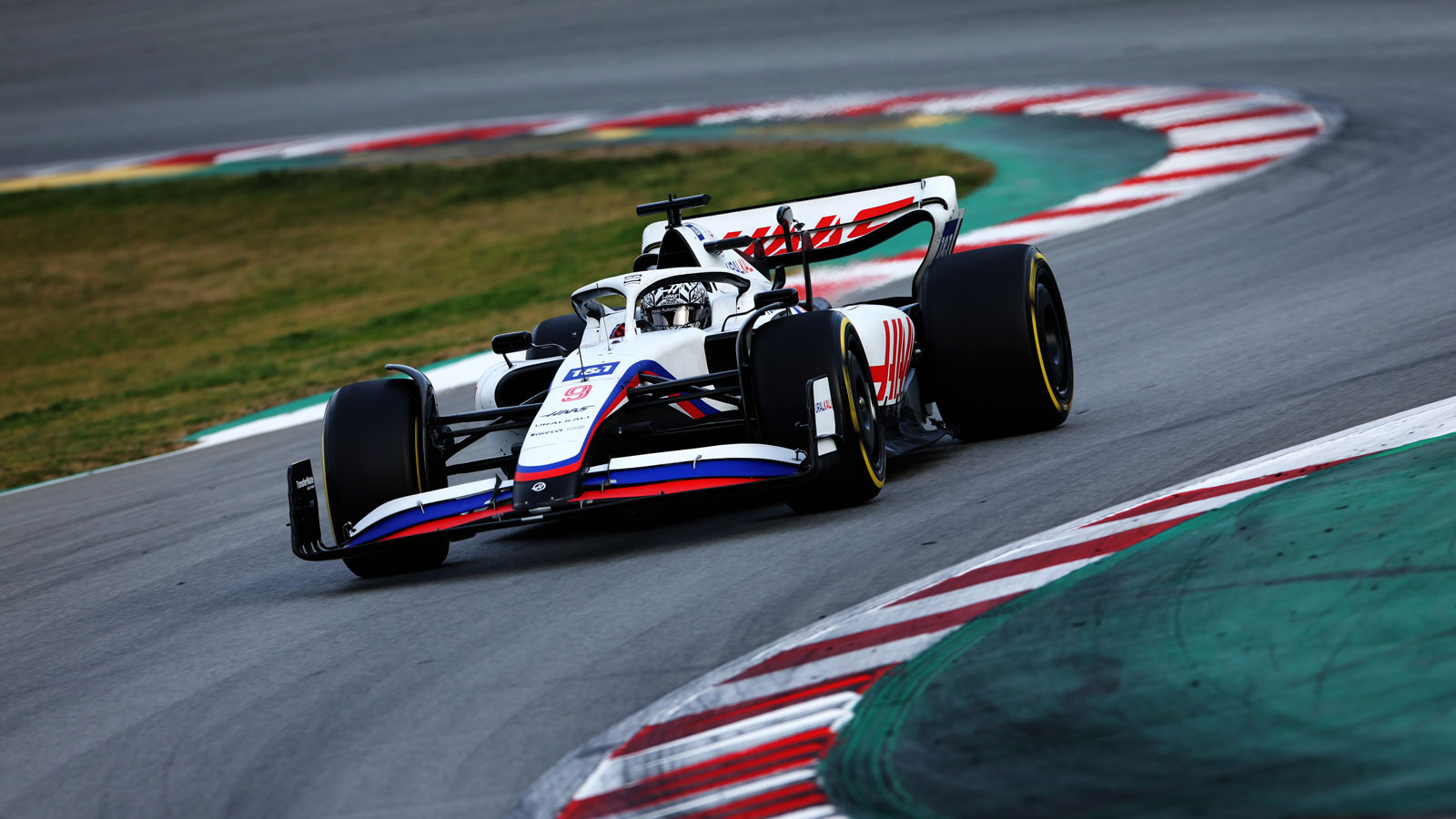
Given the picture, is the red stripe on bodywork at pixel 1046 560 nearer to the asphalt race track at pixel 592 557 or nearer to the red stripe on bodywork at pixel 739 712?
the asphalt race track at pixel 592 557

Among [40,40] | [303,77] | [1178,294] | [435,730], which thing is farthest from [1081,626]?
[40,40]

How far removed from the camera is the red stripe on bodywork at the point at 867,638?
489 cm

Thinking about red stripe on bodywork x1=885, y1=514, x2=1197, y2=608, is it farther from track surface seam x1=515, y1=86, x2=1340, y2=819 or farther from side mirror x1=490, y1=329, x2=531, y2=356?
side mirror x1=490, y1=329, x2=531, y2=356

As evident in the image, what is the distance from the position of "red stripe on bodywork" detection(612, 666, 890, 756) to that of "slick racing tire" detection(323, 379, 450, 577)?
2.44 metres

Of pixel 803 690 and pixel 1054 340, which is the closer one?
pixel 803 690

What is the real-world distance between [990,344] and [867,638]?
10.2ft

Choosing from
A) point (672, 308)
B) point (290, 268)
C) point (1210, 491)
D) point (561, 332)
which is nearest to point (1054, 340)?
point (672, 308)

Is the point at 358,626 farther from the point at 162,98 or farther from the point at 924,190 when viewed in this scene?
the point at 162,98

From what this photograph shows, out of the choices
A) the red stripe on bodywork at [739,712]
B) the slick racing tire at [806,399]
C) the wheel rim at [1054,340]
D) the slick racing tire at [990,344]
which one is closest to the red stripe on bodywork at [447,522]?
the slick racing tire at [806,399]

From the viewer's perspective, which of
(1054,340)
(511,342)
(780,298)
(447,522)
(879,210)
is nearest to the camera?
(447,522)

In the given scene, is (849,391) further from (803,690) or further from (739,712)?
(739,712)

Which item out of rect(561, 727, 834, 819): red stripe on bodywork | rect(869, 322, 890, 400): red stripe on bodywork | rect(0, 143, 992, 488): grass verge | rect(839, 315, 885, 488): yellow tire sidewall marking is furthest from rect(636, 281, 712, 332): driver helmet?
rect(0, 143, 992, 488): grass verge

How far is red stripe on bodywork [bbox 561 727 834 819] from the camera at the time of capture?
402cm

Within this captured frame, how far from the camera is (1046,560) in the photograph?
5.53 metres
